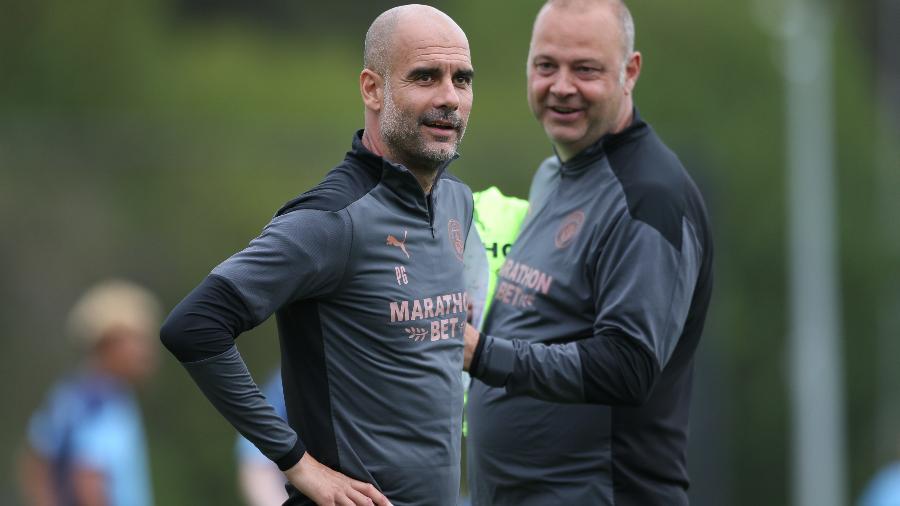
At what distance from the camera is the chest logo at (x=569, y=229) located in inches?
193

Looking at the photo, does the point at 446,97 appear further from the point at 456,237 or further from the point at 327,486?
the point at 327,486

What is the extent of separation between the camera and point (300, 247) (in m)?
3.91

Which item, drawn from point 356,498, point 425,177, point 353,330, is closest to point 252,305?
point 353,330

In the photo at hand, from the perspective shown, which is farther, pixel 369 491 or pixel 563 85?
pixel 563 85

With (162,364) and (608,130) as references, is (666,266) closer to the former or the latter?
(608,130)

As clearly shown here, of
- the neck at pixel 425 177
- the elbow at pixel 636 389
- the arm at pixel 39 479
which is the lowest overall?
the arm at pixel 39 479

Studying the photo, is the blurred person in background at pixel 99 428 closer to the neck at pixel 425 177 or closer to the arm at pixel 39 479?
the arm at pixel 39 479

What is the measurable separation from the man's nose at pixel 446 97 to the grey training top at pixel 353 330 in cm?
23

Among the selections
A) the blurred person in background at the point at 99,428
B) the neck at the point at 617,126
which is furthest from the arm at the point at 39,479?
the neck at the point at 617,126

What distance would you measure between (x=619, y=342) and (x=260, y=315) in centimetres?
127

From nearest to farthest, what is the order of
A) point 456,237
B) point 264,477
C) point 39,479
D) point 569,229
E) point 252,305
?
point 252,305
point 456,237
point 569,229
point 264,477
point 39,479

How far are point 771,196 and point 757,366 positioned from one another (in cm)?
411

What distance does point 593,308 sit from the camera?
482 centimetres

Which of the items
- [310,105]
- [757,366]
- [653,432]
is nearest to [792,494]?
[757,366]
